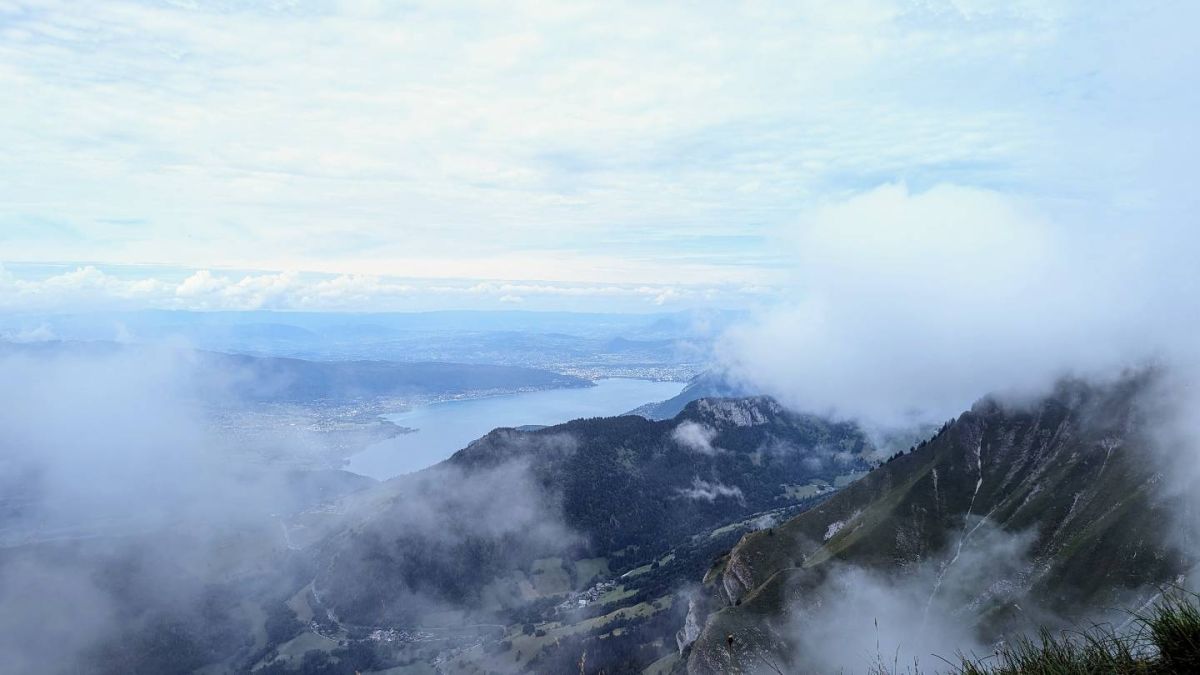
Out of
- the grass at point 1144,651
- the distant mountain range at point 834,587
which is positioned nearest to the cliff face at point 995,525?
the distant mountain range at point 834,587

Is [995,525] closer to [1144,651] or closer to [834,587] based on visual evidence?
[834,587]

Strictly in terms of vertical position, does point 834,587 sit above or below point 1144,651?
below

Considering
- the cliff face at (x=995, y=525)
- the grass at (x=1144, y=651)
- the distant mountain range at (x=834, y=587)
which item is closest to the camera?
the grass at (x=1144, y=651)

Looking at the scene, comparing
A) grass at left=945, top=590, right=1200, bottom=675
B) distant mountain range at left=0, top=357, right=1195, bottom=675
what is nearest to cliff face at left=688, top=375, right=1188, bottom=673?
distant mountain range at left=0, top=357, right=1195, bottom=675

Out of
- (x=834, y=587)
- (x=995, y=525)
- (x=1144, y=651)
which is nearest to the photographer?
(x=1144, y=651)

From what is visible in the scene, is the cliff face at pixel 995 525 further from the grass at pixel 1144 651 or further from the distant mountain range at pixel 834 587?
the grass at pixel 1144 651

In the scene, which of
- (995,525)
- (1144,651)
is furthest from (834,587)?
(1144,651)

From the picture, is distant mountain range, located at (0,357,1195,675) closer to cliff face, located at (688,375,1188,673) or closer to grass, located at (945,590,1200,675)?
cliff face, located at (688,375,1188,673)

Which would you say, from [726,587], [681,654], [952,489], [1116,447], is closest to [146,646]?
[681,654]

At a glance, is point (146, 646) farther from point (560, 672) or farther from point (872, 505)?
point (872, 505)
